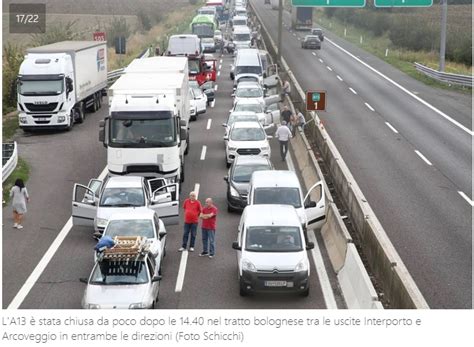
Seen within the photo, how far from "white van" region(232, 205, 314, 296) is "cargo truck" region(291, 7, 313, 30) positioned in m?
80.6

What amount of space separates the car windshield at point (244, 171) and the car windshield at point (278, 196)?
2515 mm

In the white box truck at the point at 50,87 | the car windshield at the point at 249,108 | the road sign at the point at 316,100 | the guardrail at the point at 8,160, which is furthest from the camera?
the car windshield at the point at 249,108

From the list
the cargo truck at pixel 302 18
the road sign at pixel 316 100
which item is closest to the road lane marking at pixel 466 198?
the road sign at pixel 316 100

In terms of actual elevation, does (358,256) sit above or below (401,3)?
below

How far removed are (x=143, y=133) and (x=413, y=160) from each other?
1221cm

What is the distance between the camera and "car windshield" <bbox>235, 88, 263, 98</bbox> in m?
44.4

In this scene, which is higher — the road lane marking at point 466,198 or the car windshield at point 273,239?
the car windshield at point 273,239

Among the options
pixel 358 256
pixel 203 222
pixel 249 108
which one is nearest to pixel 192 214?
pixel 203 222

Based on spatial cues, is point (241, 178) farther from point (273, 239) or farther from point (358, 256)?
point (358, 256)

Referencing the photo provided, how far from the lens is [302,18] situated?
9819 cm

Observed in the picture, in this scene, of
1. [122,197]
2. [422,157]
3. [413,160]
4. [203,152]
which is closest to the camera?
[122,197]

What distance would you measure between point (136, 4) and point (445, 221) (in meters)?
108

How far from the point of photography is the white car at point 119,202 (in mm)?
22109

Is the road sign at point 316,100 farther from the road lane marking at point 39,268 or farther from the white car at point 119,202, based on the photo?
the road lane marking at point 39,268
